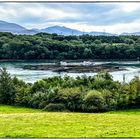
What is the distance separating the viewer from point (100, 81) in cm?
2992

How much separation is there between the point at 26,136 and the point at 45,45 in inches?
2101

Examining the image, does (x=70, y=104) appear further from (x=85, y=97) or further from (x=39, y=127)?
(x=39, y=127)

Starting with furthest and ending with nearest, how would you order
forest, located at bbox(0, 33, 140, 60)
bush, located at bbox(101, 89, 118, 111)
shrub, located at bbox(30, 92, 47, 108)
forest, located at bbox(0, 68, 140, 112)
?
forest, located at bbox(0, 33, 140, 60) < shrub, located at bbox(30, 92, 47, 108) < bush, located at bbox(101, 89, 118, 111) < forest, located at bbox(0, 68, 140, 112)

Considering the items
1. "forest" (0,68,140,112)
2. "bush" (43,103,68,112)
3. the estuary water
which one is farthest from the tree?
the estuary water

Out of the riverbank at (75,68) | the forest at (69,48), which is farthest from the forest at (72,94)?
the riverbank at (75,68)

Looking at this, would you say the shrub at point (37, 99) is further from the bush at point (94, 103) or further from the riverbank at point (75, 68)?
the riverbank at point (75, 68)

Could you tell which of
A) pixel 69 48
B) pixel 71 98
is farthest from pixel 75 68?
pixel 71 98

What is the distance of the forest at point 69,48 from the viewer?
2104 inches

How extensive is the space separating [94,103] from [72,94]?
6.22 feet

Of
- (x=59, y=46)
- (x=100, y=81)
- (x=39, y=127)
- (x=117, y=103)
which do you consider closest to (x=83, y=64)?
(x=59, y=46)

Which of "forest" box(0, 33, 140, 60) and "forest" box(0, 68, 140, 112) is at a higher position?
"forest" box(0, 33, 140, 60)

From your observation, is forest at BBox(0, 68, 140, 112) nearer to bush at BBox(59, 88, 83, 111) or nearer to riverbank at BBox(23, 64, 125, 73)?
bush at BBox(59, 88, 83, 111)

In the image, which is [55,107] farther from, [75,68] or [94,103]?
[75,68]

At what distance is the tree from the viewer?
94.7ft
